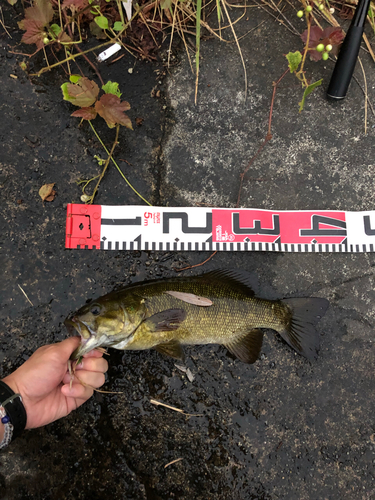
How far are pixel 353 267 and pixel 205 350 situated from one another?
1.65 metres

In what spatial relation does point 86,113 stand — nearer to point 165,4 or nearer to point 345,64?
point 165,4

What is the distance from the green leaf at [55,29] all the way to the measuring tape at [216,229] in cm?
163

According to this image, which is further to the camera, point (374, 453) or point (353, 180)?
point (353, 180)

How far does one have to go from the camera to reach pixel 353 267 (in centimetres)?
346

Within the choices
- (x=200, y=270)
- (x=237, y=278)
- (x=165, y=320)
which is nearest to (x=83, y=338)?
(x=165, y=320)

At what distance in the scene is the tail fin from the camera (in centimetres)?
319

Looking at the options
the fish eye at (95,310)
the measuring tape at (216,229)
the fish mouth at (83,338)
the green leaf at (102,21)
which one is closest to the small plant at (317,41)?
the measuring tape at (216,229)

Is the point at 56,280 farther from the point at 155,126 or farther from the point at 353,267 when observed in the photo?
the point at 353,267

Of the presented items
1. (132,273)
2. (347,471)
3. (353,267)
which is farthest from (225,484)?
(353,267)

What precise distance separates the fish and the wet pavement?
0.76 feet

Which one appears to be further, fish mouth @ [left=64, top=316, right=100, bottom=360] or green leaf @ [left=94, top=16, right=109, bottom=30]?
green leaf @ [left=94, top=16, right=109, bottom=30]

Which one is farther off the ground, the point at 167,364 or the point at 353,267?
the point at 353,267

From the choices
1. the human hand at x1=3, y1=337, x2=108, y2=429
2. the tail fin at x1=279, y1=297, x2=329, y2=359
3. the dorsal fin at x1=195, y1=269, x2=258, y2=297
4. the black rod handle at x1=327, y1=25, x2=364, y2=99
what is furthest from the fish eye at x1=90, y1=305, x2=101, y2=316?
the black rod handle at x1=327, y1=25, x2=364, y2=99

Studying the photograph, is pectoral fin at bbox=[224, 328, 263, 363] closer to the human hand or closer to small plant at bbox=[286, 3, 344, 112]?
the human hand
